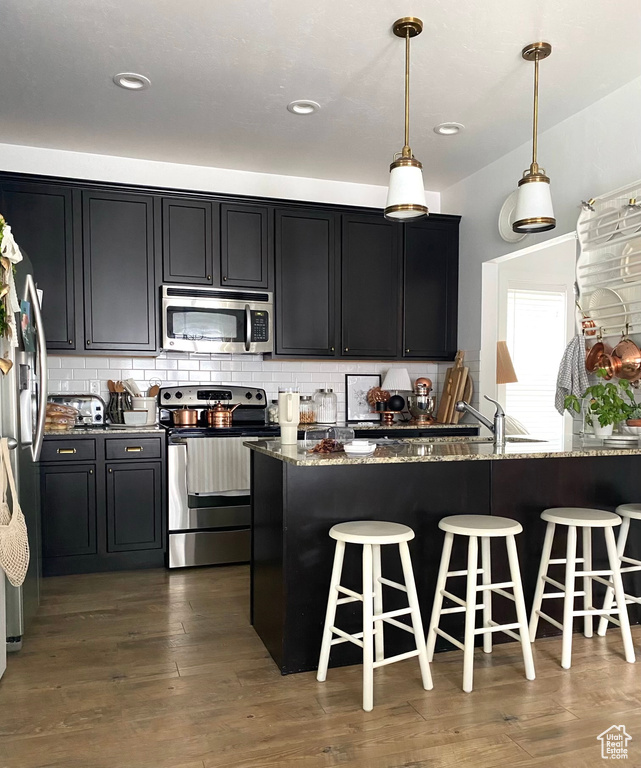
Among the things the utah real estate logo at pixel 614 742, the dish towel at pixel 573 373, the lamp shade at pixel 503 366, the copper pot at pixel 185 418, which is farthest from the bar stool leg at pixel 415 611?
the lamp shade at pixel 503 366

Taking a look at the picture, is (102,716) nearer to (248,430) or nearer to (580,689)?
(580,689)

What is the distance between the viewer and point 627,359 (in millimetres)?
3348

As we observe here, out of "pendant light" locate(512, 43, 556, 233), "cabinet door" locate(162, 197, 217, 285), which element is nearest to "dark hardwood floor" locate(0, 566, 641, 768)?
"pendant light" locate(512, 43, 556, 233)

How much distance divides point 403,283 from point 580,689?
10.9 feet

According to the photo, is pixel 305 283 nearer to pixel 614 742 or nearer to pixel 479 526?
pixel 479 526

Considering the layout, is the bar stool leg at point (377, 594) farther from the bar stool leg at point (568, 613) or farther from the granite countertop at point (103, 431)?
the granite countertop at point (103, 431)

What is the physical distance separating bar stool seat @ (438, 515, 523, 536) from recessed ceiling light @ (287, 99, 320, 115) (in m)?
2.46

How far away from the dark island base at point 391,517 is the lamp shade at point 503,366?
1.95 meters

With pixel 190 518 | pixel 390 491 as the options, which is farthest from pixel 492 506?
pixel 190 518

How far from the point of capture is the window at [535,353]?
5.76 metres

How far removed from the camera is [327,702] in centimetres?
232

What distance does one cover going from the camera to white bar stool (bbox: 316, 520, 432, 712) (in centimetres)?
228

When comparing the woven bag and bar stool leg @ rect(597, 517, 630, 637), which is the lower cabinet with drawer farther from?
bar stool leg @ rect(597, 517, 630, 637)

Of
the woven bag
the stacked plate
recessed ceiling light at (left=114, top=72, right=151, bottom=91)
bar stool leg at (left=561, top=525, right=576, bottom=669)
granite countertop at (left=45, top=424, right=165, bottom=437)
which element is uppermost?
recessed ceiling light at (left=114, top=72, right=151, bottom=91)
